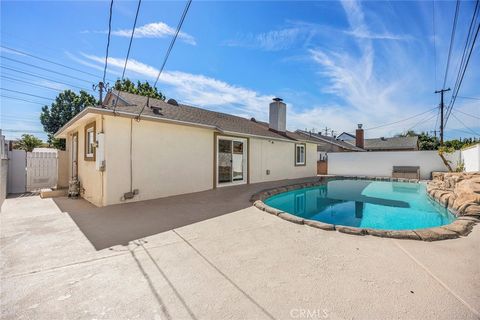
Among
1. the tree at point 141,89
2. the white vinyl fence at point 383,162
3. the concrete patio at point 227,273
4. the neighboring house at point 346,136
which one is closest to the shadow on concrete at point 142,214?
the concrete patio at point 227,273

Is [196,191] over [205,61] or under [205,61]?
under

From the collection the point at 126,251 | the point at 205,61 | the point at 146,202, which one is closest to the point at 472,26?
the point at 205,61

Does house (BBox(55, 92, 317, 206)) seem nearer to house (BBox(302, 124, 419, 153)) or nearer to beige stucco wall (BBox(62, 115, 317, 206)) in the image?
beige stucco wall (BBox(62, 115, 317, 206))

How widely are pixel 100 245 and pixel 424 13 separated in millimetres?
12443

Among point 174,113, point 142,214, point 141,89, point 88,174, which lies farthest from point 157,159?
point 141,89

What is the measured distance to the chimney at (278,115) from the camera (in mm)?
15570

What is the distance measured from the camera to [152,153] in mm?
7594

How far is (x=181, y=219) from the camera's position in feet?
17.5

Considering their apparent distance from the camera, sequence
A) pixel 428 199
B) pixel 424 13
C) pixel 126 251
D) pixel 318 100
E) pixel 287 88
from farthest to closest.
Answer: pixel 318 100
pixel 287 88
pixel 428 199
pixel 424 13
pixel 126 251

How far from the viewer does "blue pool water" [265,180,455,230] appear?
21.5 ft

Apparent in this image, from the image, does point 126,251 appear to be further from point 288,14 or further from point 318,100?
point 318,100

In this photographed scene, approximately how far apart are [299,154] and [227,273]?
14.3m

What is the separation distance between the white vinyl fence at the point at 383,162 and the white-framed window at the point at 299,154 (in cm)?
596

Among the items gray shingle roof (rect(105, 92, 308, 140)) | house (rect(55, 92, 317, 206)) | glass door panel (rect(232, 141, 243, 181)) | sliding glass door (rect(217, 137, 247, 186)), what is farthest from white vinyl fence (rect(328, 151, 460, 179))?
glass door panel (rect(232, 141, 243, 181))
